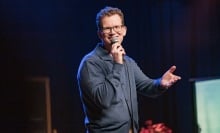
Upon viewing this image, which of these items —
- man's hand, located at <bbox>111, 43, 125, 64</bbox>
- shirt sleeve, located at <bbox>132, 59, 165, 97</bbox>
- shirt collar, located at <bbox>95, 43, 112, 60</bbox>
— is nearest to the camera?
man's hand, located at <bbox>111, 43, 125, 64</bbox>

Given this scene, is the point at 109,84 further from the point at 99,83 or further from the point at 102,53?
the point at 102,53

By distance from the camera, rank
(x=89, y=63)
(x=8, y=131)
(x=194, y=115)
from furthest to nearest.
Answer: (x=8, y=131), (x=194, y=115), (x=89, y=63)

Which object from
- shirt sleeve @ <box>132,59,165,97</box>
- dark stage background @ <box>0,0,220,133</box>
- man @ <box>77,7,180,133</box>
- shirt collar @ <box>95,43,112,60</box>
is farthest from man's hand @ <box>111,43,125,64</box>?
dark stage background @ <box>0,0,220,133</box>

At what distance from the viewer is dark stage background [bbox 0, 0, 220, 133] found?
2975mm

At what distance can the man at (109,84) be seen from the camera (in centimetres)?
185

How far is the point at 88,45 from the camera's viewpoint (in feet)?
10.2

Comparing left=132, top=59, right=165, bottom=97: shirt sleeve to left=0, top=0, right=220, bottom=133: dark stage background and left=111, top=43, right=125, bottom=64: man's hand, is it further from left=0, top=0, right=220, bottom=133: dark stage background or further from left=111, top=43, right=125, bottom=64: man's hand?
left=0, top=0, right=220, bottom=133: dark stage background

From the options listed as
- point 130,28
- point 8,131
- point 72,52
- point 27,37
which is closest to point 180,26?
point 130,28

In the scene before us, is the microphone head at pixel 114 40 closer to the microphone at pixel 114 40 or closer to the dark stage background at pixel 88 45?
the microphone at pixel 114 40

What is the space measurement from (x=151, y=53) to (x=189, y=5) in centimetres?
44

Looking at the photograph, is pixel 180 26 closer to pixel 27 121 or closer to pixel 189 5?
pixel 189 5

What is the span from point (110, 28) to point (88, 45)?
3.89 feet

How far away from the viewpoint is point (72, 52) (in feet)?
10.2

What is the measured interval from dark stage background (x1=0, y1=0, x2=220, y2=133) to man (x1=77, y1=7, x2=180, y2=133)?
0.97 meters
